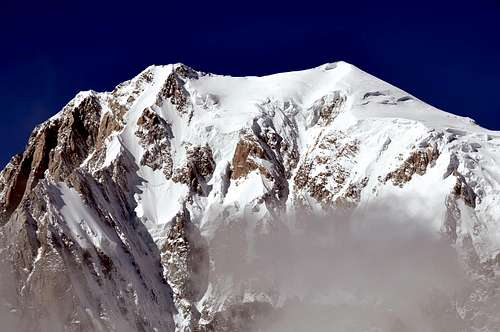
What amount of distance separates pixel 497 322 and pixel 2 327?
7710 cm

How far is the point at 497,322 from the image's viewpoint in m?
200

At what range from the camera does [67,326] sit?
198 meters

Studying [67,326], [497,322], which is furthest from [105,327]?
[497,322]

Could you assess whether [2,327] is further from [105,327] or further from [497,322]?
[497,322]

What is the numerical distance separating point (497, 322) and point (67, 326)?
219 feet

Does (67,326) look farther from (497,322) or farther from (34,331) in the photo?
(497,322)

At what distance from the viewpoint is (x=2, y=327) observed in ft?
653

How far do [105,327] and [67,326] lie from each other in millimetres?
5886

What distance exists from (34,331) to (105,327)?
1101 cm

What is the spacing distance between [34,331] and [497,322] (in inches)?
2839

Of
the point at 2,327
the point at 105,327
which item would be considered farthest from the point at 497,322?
the point at 2,327

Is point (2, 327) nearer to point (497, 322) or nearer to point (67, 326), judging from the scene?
point (67, 326)

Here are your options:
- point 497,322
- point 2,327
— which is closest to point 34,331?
point 2,327
